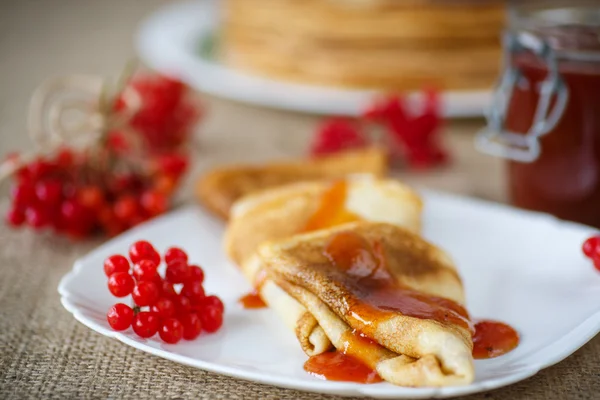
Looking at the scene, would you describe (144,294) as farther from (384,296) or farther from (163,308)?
(384,296)

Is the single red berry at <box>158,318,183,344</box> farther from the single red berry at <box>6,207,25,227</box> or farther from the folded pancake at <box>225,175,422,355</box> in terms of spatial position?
the single red berry at <box>6,207,25,227</box>

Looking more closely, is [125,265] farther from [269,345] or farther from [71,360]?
[269,345]

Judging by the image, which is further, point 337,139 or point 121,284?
point 337,139

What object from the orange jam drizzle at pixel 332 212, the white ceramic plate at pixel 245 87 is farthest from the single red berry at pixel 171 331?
the white ceramic plate at pixel 245 87

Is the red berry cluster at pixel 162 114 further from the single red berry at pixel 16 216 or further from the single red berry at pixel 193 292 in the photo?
the single red berry at pixel 193 292

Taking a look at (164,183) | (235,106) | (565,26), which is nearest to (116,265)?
(164,183)

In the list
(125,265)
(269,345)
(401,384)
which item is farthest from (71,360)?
(401,384)

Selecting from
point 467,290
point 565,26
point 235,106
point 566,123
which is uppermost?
point 565,26

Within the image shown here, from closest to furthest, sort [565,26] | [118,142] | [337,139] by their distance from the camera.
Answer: [565,26] < [118,142] < [337,139]
